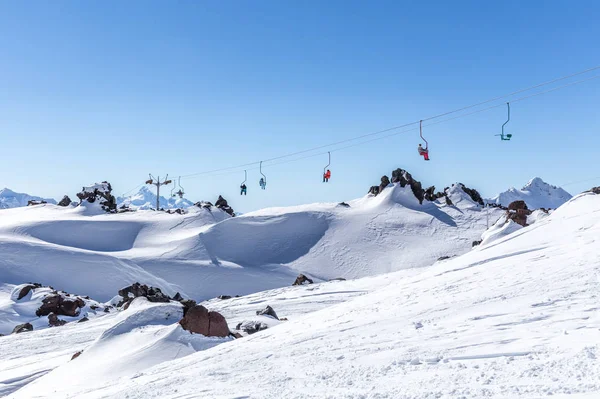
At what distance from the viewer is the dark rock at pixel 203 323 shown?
14508 mm

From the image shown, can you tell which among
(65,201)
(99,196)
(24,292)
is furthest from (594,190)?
(65,201)

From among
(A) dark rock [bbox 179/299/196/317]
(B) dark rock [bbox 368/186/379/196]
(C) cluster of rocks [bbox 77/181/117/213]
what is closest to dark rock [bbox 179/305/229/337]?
(A) dark rock [bbox 179/299/196/317]

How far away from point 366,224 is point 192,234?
17.5 m

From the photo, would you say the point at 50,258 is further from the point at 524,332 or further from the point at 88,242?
the point at 524,332

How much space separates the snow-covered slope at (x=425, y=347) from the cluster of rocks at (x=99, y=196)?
4558 cm

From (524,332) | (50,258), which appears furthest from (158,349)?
(50,258)

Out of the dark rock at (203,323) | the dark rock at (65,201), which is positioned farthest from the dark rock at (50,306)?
the dark rock at (65,201)

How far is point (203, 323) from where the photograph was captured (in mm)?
14578

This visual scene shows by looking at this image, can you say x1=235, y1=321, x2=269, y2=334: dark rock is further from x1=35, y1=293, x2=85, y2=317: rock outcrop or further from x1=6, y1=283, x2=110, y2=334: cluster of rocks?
x1=35, y1=293, x2=85, y2=317: rock outcrop

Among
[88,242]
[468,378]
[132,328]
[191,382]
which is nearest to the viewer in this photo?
[468,378]

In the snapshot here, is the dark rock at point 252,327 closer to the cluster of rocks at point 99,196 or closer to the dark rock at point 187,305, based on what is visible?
the dark rock at point 187,305

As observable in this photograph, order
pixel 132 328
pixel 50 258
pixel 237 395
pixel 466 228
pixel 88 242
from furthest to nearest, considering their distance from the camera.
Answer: pixel 466 228, pixel 88 242, pixel 50 258, pixel 132 328, pixel 237 395

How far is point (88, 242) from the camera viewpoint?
47219 millimetres

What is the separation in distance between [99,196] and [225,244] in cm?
2157
